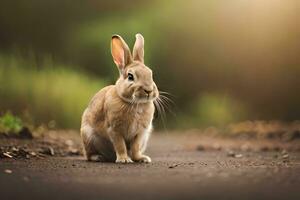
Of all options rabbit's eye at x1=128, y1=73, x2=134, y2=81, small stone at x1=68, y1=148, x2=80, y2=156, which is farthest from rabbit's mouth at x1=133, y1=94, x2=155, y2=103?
small stone at x1=68, y1=148, x2=80, y2=156

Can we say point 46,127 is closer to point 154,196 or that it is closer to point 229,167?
point 229,167

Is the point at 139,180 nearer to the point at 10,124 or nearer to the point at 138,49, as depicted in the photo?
the point at 138,49

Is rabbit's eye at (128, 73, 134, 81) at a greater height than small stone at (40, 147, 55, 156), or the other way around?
rabbit's eye at (128, 73, 134, 81)

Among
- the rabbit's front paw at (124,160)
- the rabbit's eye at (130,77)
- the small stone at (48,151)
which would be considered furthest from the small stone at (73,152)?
the rabbit's eye at (130,77)

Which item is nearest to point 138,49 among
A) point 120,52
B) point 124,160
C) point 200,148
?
point 120,52

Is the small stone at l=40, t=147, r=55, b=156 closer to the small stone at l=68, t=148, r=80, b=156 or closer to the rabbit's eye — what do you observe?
the small stone at l=68, t=148, r=80, b=156

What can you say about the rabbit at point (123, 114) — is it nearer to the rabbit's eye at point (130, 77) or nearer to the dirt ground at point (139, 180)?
the rabbit's eye at point (130, 77)

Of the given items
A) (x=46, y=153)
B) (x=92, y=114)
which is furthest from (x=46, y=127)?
(x=92, y=114)
